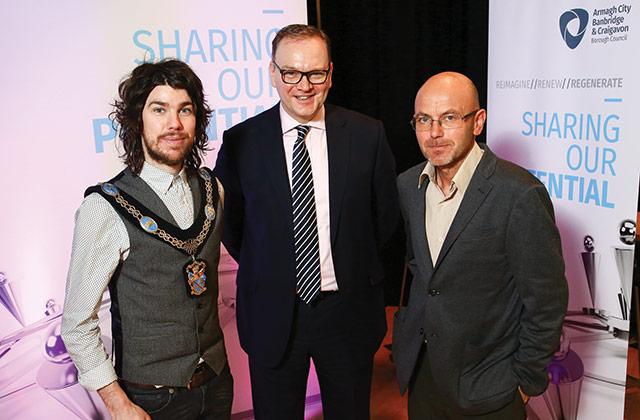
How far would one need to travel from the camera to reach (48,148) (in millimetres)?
2691

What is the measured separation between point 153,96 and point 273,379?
1174 millimetres

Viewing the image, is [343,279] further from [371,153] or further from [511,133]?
[511,133]

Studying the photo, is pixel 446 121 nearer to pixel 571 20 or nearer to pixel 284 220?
pixel 284 220

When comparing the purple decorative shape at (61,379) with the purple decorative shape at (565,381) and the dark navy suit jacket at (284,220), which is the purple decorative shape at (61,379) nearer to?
the dark navy suit jacket at (284,220)

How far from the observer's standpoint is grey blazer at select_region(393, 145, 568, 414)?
5.75ft

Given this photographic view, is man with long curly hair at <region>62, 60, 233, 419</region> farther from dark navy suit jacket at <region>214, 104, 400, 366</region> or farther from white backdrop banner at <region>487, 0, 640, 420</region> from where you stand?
white backdrop banner at <region>487, 0, 640, 420</region>

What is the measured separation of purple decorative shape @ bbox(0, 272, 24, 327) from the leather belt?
1267 millimetres

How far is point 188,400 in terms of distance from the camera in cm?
181

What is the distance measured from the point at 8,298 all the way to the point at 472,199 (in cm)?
212

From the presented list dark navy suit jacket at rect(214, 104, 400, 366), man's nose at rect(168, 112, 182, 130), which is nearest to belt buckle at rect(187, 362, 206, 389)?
dark navy suit jacket at rect(214, 104, 400, 366)

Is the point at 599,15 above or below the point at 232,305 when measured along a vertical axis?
above

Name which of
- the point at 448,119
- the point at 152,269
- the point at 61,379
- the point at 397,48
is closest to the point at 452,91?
the point at 448,119

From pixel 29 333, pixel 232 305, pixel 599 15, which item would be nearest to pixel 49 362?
pixel 29 333

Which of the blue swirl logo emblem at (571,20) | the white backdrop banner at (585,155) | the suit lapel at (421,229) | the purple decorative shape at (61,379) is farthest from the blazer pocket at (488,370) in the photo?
the purple decorative shape at (61,379)
